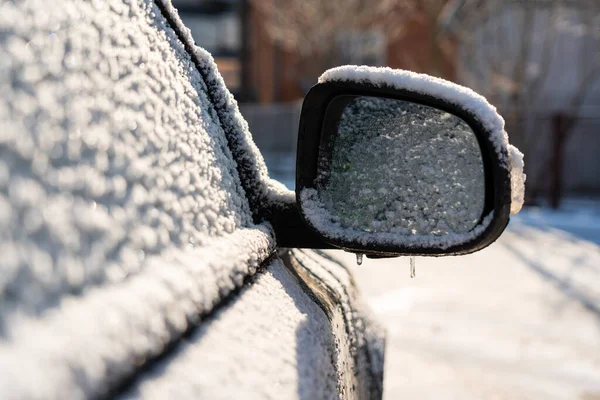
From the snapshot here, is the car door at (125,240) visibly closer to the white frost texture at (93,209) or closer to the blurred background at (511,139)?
the white frost texture at (93,209)

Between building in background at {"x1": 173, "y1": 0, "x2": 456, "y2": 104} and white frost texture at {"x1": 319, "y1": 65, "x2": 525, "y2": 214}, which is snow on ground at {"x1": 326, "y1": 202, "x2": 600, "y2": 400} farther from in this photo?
building in background at {"x1": 173, "y1": 0, "x2": 456, "y2": 104}

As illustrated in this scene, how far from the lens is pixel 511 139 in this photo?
1234 cm

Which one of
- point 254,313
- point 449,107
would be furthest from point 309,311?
point 449,107

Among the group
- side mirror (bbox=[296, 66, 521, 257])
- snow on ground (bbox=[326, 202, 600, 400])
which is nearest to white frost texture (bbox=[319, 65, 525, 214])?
side mirror (bbox=[296, 66, 521, 257])

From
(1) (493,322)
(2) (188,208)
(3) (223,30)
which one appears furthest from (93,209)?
(3) (223,30)

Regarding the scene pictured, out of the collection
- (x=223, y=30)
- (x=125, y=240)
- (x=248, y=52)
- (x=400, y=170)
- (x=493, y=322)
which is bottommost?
(x=248, y=52)

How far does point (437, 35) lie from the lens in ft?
55.9

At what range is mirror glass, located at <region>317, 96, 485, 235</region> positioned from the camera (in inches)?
51.6

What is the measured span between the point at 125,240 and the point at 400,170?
0.73 meters

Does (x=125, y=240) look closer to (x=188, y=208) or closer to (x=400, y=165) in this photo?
(x=188, y=208)

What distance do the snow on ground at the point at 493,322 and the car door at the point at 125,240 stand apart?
246 cm

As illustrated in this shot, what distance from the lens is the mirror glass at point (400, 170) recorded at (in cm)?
131

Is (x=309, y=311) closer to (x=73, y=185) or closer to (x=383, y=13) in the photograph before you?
(x=73, y=185)

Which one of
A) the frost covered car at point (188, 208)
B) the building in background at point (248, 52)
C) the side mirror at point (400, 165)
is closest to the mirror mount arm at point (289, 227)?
A: the frost covered car at point (188, 208)
